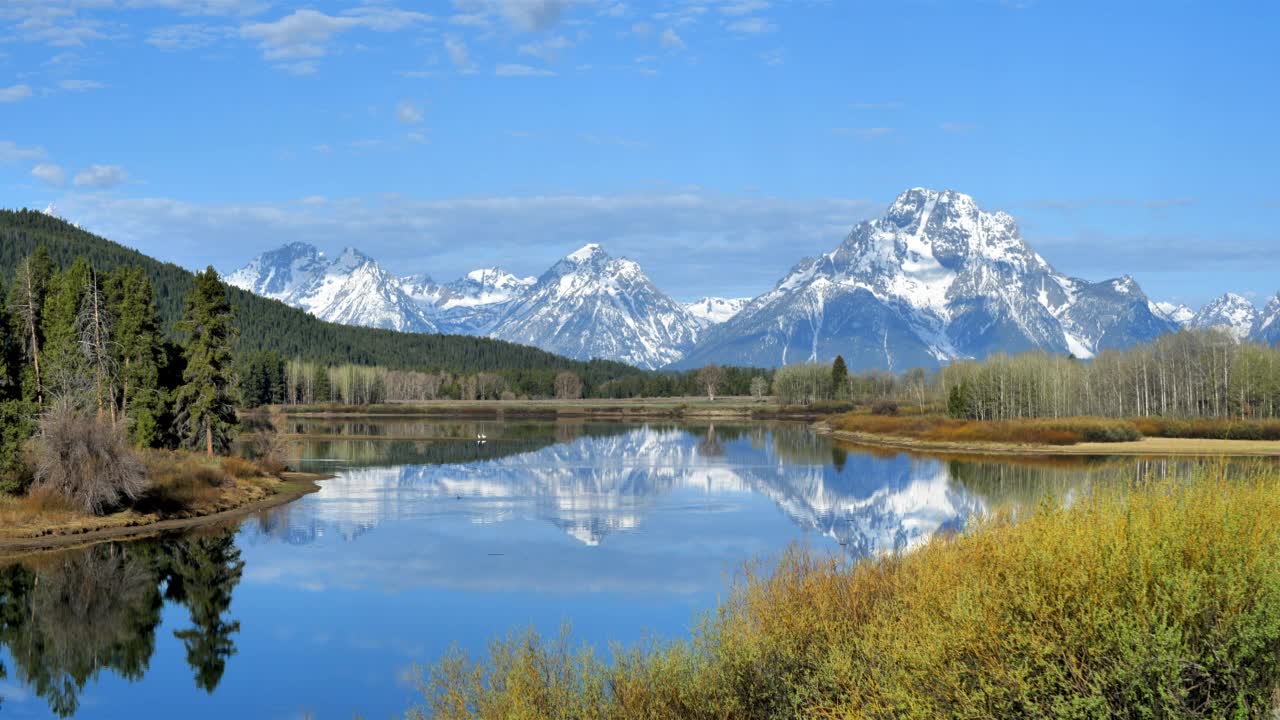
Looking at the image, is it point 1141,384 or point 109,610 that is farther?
point 1141,384

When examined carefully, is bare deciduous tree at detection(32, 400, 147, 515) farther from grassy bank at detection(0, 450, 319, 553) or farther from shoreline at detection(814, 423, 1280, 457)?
shoreline at detection(814, 423, 1280, 457)

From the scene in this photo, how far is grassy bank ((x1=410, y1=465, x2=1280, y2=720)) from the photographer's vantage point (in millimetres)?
14102

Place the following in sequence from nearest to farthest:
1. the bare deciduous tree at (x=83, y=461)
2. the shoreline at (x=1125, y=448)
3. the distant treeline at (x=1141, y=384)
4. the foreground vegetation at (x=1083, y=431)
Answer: the bare deciduous tree at (x=83, y=461)
the shoreline at (x=1125, y=448)
the foreground vegetation at (x=1083, y=431)
the distant treeline at (x=1141, y=384)

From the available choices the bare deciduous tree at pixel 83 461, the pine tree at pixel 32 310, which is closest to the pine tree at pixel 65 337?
the pine tree at pixel 32 310

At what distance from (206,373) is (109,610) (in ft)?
139

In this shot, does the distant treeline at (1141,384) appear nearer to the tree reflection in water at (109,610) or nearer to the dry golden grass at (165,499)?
the dry golden grass at (165,499)

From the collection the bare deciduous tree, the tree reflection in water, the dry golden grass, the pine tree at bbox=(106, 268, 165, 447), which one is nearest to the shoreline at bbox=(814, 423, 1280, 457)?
the dry golden grass

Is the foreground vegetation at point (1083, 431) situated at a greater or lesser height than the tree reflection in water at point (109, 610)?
greater

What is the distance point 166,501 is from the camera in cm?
5481

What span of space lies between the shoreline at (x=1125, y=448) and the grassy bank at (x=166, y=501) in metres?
67.8

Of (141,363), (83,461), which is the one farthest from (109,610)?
(141,363)

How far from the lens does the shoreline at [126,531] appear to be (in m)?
44.7

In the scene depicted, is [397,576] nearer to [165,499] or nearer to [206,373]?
[165,499]

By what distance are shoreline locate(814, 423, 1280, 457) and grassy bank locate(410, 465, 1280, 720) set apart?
8716cm
